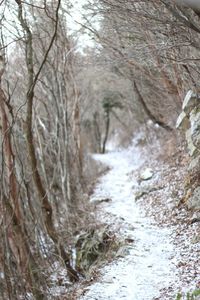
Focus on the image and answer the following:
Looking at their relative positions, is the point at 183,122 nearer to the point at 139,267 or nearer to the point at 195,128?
the point at 195,128

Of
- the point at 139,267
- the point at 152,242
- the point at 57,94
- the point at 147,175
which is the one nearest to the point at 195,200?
the point at 152,242

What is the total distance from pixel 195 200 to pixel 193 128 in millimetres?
1878

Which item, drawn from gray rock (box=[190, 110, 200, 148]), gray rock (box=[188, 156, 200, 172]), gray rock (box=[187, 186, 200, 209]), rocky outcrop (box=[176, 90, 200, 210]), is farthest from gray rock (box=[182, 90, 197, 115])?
gray rock (box=[187, 186, 200, 209])

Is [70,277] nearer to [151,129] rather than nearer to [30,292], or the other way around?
[30,292]

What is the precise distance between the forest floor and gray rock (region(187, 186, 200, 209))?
0.22m

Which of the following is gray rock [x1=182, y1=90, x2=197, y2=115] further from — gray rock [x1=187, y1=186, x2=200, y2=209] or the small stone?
the small stone

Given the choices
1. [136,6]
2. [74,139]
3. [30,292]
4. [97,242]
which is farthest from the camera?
[74,139]

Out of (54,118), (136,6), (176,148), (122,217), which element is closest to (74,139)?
(54,118)

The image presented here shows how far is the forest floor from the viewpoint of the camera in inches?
293

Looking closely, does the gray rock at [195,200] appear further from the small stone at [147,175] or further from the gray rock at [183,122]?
the small stone at [147,175]

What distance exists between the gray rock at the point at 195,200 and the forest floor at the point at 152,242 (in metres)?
0.22

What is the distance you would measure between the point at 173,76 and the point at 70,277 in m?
6.75

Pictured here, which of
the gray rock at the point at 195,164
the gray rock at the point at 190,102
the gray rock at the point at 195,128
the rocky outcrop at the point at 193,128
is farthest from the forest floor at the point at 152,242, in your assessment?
the gray rock at the point at 190,102

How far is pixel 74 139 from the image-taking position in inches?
704
